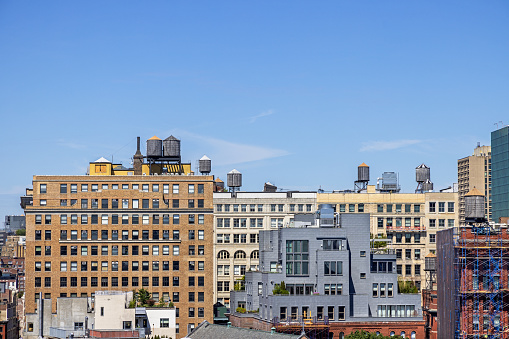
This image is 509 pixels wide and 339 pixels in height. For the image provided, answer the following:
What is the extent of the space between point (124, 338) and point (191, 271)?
2852 cm

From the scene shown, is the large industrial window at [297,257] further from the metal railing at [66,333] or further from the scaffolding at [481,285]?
the metal railing at [66,333]

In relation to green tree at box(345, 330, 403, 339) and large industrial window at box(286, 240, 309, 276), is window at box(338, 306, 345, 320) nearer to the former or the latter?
green tree at box(345, 330, 403, 339)

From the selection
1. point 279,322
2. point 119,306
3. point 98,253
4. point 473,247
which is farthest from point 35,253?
point 473,247

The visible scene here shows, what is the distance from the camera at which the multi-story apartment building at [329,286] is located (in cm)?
14762

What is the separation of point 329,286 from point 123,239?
150 ft

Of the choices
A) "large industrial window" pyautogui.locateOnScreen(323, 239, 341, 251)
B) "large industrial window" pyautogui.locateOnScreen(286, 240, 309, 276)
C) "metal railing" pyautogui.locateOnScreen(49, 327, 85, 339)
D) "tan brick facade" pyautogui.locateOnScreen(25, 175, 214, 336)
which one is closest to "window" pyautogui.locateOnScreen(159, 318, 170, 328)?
"tan brick facade" pyautogui.locateOnScreen(25, 175, 214, 336)

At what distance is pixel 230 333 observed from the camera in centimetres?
13262

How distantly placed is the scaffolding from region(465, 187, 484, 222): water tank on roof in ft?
21.1

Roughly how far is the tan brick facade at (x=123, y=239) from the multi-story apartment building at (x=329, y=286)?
67.2 feet

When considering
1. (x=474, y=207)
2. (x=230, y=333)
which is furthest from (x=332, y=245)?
(x=230, y=333)

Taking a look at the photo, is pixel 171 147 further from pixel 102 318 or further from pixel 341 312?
pixel 341 312

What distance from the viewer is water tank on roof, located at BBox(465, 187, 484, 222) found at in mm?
141875

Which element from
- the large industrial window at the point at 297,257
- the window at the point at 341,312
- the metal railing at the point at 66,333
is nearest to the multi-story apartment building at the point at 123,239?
the metal railing at the point at 66,333

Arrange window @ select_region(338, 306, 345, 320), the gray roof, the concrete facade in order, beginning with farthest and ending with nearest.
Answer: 1. the concrete facade
2. window @ select_region(338, 306, 345, 320)
3. the gray roof
